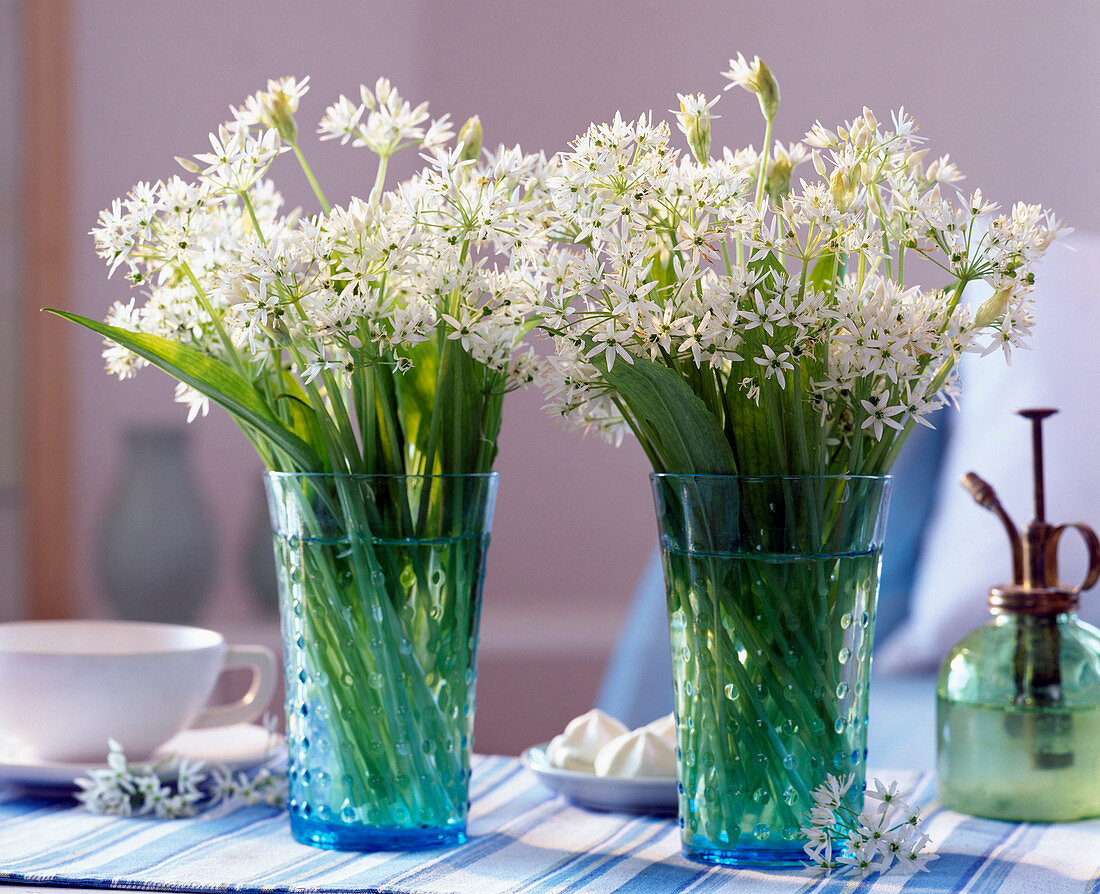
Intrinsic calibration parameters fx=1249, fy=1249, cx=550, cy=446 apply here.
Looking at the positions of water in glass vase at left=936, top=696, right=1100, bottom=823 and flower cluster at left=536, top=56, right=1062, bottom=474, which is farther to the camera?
water in glass vase at left=936, top=696, right=1100, bottom=823

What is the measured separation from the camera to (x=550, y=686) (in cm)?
239

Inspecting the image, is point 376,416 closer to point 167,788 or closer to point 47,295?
point 167,788

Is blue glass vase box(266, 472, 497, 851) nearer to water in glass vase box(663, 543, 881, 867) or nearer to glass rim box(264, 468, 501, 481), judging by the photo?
glass rim box(264, 468, 501, 481)

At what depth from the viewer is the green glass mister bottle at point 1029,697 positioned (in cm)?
66

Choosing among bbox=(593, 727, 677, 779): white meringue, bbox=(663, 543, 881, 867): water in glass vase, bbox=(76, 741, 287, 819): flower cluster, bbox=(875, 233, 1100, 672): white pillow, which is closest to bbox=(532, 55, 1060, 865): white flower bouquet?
bbox=(663, 543, 881, 867): water in glass vase

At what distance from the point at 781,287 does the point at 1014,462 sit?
45.6 inches

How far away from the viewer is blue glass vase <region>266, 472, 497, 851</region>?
22.7 inches

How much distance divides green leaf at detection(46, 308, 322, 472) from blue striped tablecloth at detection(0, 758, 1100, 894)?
186mm

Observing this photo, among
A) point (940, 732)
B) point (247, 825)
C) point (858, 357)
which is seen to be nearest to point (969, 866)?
point (940, 732)

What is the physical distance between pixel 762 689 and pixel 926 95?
74.8 inches

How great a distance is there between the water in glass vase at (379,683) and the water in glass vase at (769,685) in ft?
0.36

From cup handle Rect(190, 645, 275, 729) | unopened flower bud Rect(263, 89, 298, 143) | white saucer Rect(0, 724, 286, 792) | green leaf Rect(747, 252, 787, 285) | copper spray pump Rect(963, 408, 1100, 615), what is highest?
unopened flower bud Rect(263, 89, 298, 143)

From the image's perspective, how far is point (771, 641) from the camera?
1.80 ft

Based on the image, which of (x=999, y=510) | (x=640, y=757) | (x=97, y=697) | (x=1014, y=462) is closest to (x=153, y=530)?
(x=1014, y=462)
